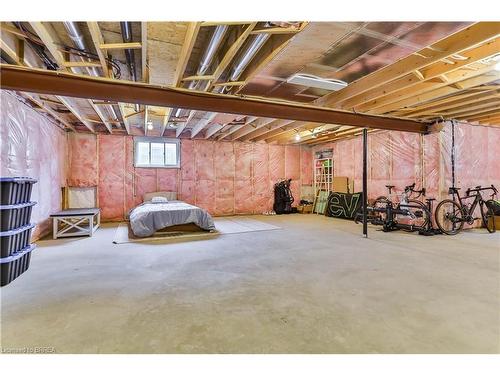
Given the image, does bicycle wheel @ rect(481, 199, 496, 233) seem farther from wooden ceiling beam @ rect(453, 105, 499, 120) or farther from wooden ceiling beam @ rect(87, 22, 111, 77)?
wooden ceiling beam @ rect(87, 22, 111, 77)

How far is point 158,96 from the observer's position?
11.5ft

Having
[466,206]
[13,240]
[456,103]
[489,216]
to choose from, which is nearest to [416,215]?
[466,206]

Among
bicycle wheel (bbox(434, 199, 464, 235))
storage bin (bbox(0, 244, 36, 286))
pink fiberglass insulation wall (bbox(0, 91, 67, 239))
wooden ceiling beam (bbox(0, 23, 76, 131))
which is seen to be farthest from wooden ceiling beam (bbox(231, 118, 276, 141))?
storage bin (bbox(0, 244, 36, 286))

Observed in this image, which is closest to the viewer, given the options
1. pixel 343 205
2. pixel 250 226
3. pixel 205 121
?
pixel 205 121

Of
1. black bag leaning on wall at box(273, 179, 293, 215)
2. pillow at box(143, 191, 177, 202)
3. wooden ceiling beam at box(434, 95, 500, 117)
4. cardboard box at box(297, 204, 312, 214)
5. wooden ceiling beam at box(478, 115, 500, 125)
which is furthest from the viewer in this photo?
cardboard box at box(297, 204, 312, 214)

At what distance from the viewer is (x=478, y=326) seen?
78.4 inches

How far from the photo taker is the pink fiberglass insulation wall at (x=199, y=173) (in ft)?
23.6

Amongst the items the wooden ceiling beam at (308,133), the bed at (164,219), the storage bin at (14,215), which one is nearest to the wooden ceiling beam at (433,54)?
the wooden ceiling beam at (308,133)

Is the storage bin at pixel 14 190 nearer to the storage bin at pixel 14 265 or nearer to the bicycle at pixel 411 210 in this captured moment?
the storage bin at pixel 14 265

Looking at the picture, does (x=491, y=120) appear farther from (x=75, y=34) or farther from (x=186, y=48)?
(x=75, y=34)

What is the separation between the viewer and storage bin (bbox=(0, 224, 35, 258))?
8.91ft

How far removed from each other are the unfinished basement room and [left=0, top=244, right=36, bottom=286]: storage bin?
17mm

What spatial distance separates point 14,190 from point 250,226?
4.59 meters
